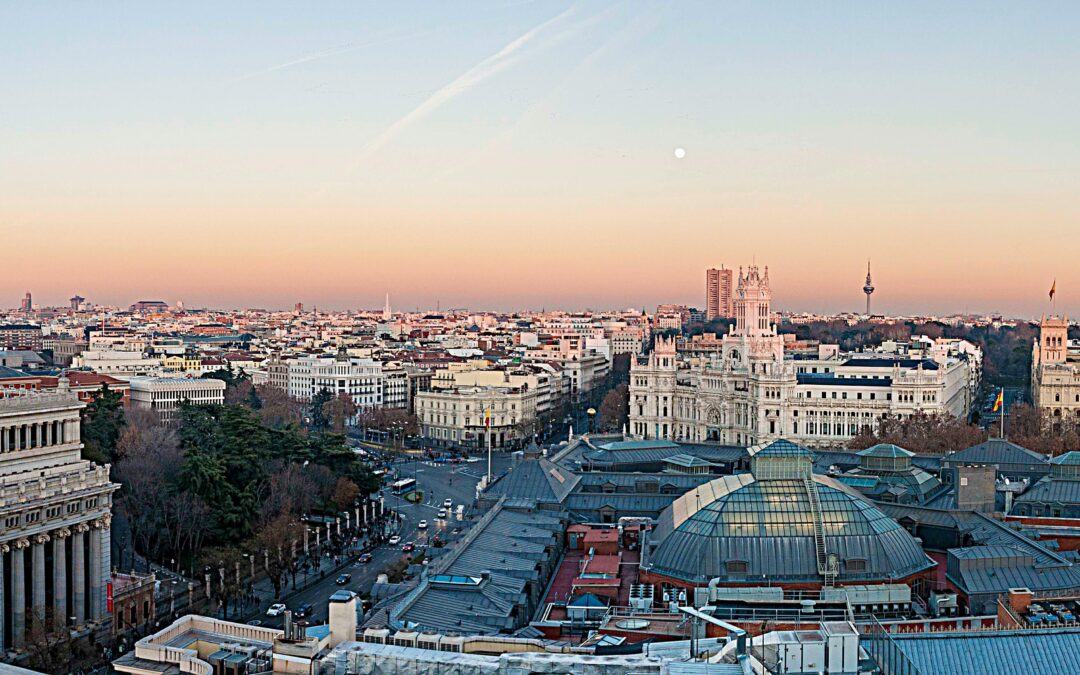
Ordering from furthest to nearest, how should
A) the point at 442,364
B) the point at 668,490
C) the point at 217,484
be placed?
the point at 442,364, the point at 217,484, the point at 668,490

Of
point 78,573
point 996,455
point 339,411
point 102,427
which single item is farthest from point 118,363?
point 996,455

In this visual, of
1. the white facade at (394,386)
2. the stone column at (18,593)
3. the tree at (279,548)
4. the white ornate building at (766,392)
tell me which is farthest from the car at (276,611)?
the white facade at (394,386)

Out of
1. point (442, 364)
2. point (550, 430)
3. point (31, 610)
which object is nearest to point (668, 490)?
point (31, 610)

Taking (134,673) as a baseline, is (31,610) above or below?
below

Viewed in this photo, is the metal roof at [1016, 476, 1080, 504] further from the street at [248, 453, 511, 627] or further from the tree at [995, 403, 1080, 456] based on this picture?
the tree at [995, 403, 1080, 456]

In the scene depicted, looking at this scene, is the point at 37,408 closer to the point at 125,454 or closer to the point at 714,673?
the point at 125,454

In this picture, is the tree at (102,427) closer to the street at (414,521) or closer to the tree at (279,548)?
the tree at (279,548)
